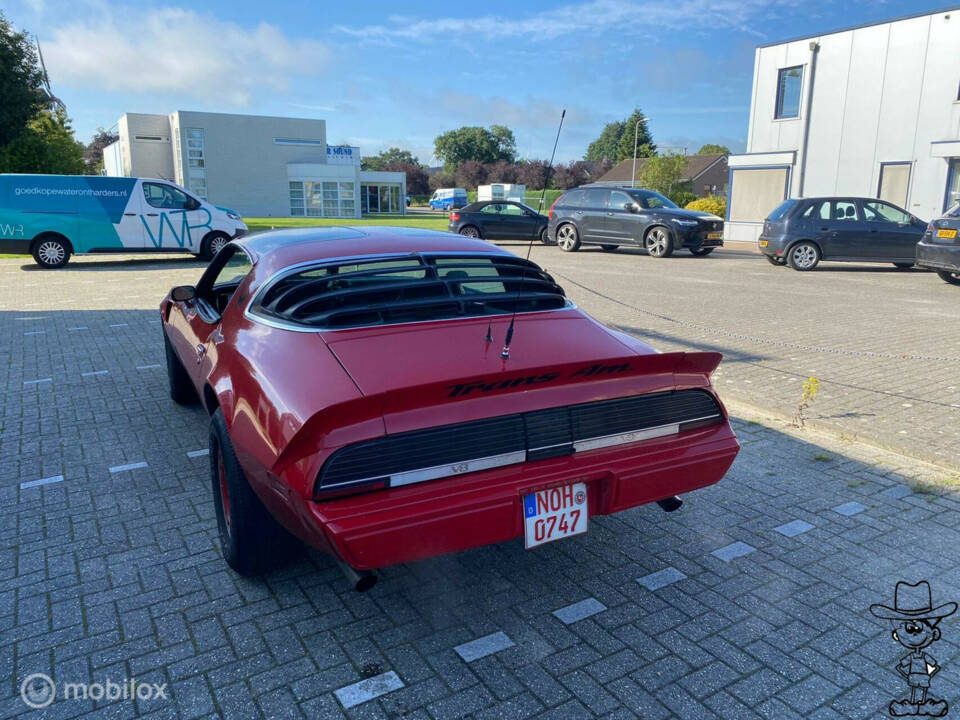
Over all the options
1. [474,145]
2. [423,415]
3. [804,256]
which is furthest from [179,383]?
[474,145]

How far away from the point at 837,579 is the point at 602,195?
17.6 metres

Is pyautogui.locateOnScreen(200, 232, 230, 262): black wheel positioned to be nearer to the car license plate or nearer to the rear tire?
the rear tire

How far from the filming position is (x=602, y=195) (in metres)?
19.8

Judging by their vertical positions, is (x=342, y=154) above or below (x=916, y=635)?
above

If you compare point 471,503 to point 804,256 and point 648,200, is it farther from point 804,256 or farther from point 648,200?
point 648,200

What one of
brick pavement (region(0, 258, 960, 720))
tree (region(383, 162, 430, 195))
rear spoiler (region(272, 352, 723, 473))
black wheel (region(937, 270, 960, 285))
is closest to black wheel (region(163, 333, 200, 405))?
brick pavement (region(0, 258, 960, 720))

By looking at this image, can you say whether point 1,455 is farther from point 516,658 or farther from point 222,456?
point 516,658

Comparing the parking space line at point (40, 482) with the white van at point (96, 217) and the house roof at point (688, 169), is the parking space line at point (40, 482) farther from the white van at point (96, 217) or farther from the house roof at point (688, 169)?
the house roof at point (688, 169)

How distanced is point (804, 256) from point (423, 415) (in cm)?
1568

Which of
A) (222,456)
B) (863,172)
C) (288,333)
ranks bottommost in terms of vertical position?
(222,456)

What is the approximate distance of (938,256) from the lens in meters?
13.0

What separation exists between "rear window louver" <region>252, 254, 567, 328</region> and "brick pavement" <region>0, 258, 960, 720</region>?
1179 mm

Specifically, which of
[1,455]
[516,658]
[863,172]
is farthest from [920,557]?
[863,172]

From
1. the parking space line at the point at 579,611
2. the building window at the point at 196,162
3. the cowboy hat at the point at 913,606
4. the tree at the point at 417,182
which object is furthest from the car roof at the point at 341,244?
the tree at the point at 417,182
